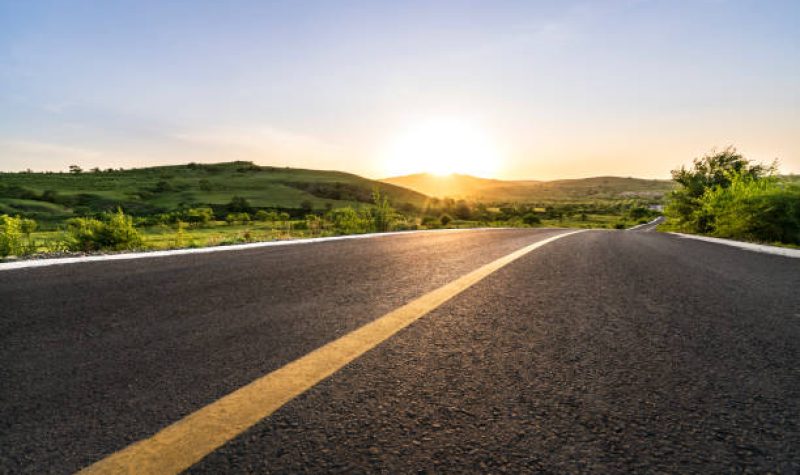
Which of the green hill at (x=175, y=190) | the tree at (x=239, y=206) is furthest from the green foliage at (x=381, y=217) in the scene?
the tree at (x=239, y=206)

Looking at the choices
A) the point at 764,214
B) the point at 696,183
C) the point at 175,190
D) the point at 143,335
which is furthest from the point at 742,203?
the point at 175,190

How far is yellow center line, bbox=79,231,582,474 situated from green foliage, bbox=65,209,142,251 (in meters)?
9.05

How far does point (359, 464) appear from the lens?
120cm

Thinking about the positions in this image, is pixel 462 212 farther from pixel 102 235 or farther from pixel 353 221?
pixel 102 235

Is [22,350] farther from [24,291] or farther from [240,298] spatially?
[24,291]

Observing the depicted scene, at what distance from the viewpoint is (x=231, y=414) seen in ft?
4.80

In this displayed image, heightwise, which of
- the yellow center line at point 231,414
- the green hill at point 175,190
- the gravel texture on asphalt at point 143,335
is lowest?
the gravel texture on asphalt at point 143,335

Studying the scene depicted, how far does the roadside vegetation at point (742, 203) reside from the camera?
1242cm

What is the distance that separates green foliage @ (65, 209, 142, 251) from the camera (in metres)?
9.31

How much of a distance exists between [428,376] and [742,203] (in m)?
16.3

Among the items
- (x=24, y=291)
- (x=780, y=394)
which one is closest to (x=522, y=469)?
(x=780, y=394)

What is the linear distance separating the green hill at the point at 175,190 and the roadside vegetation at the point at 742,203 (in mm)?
45062

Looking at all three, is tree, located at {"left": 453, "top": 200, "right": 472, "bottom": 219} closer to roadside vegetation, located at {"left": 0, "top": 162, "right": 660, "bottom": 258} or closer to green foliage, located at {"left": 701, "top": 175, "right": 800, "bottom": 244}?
roadside vegetation, located at {"left": 0, "top": 162, "right": 660, "bottom": 258}

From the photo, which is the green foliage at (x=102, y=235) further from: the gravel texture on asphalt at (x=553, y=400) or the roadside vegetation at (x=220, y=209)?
the gravel texture on asphalt at (x=553, y=400)
